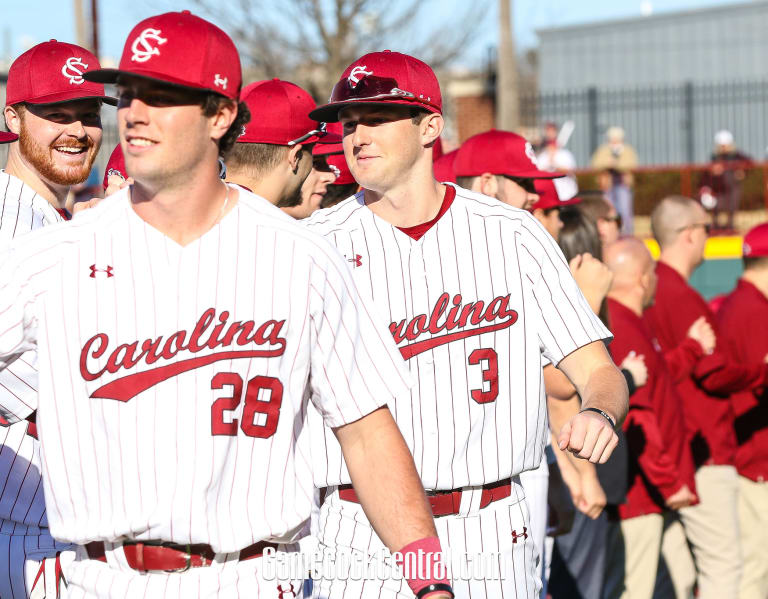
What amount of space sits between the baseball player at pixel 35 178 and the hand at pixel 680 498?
3625 mm

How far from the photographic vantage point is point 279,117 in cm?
489

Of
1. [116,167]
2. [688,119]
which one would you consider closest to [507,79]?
[688,119]

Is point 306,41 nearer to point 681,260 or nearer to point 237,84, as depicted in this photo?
point 681,260

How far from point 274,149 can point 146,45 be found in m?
1.95

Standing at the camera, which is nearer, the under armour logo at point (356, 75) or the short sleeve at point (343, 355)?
the short sleeve at point (343, 355)

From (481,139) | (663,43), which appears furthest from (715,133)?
(481,139)

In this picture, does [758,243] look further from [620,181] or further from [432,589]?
[620,181]

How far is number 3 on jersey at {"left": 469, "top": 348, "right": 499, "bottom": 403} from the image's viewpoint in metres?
4.21

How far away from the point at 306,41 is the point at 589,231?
16.1 metres

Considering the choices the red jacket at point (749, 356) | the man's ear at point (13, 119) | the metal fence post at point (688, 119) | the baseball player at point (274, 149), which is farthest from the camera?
the metal fence post at point (688, 119)

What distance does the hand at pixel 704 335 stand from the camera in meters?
6.86

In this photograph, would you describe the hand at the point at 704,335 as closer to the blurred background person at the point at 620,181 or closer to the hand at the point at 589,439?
the hand at the point at 589,439

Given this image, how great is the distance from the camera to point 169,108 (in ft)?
9.57

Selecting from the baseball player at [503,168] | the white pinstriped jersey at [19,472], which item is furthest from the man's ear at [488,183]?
the white pinstriped jersey at [19,472]
